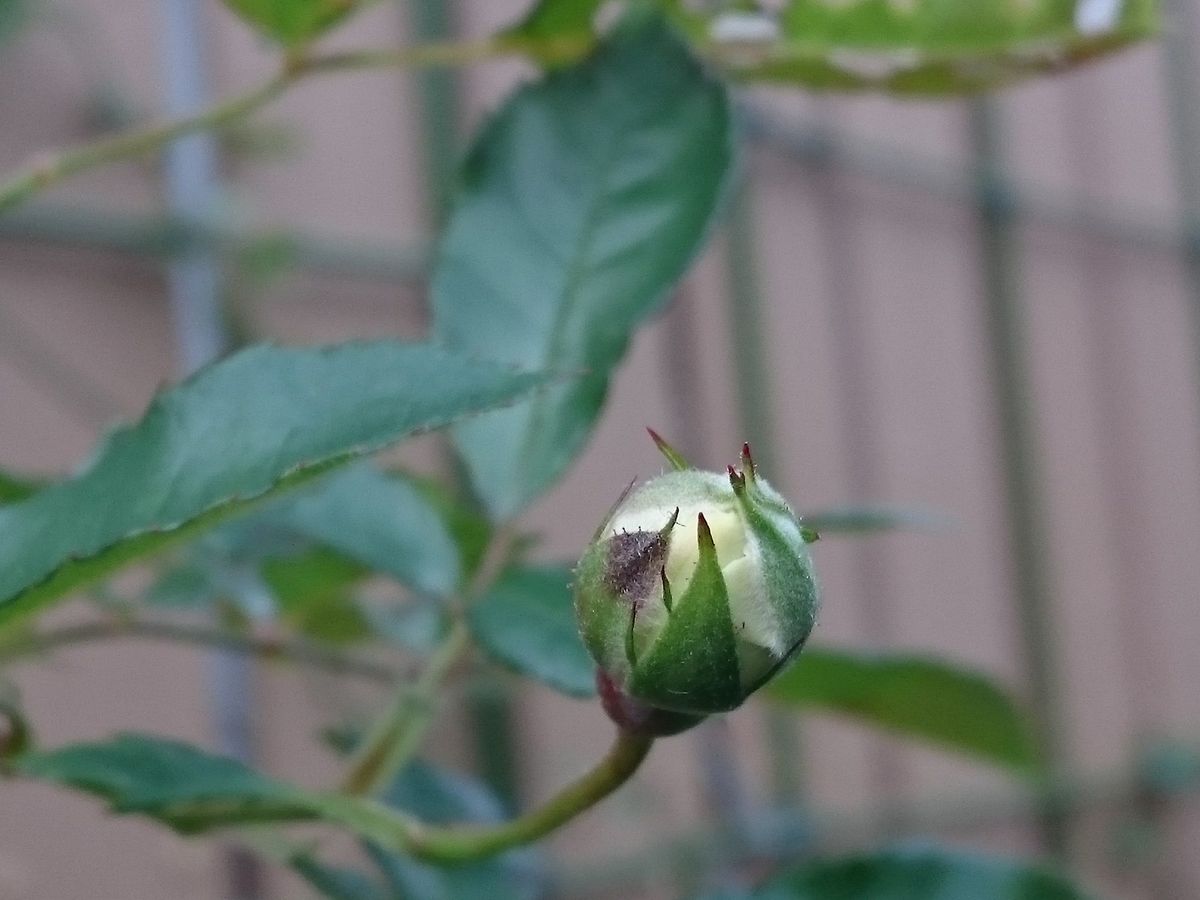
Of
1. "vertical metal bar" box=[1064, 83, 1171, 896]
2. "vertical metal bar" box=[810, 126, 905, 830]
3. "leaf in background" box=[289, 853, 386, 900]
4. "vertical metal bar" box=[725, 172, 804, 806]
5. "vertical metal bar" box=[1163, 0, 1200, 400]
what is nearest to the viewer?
"leaf in background" box=[289, 853, 386, 900]

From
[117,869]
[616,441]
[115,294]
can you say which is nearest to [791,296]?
[616,441]

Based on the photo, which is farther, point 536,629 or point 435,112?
point 435,112

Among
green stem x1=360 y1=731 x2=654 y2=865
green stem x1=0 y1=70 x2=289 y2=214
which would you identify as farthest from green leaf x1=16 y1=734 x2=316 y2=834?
green stem x1=0 y1=70 x2=289 y2=214

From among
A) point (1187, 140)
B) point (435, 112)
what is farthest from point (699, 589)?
point (1187, 140)

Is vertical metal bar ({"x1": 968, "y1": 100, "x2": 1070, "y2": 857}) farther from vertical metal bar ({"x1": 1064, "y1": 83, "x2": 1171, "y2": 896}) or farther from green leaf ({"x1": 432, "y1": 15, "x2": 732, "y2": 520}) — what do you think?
green leaf ({"x1": 432, "y1": 15, "x2": 732, "y2": 520})

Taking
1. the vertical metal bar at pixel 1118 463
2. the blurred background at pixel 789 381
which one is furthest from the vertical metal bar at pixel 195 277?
the vertical metal bar at pixel 1118 463

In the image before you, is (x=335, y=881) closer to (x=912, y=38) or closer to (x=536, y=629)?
(x=536, y=629)

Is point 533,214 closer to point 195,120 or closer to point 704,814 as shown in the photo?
point 195,120
